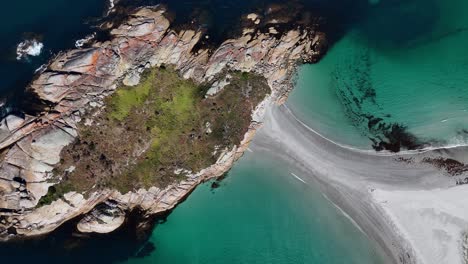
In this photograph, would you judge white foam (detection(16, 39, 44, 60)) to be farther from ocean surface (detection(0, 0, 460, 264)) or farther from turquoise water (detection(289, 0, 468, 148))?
turquoise water (detection(289, 0, 468, 148))

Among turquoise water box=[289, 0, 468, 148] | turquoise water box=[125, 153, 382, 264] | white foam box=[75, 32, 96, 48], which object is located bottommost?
turquoise water box=[125, 153, 382, 264]

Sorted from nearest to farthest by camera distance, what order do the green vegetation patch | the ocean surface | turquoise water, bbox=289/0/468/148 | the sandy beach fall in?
Answer: the sandy beach < the green vegetation patch < the ocean surface < turquoise water, bbox=289/0/468/148

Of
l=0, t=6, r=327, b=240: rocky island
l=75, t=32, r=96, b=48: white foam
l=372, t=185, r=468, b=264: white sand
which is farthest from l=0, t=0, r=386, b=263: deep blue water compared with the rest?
l=372, t=185, r=468, b=264: white sand

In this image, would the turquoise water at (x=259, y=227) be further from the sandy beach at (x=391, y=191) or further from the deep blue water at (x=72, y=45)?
the sandy beach at (x=391, y=191)

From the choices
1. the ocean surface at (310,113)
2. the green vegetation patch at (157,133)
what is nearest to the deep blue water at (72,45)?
the ocean surface at (310,113)

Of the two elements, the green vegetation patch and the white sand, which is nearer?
the white sand

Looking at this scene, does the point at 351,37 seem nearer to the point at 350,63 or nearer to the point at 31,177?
the point at 350,63
